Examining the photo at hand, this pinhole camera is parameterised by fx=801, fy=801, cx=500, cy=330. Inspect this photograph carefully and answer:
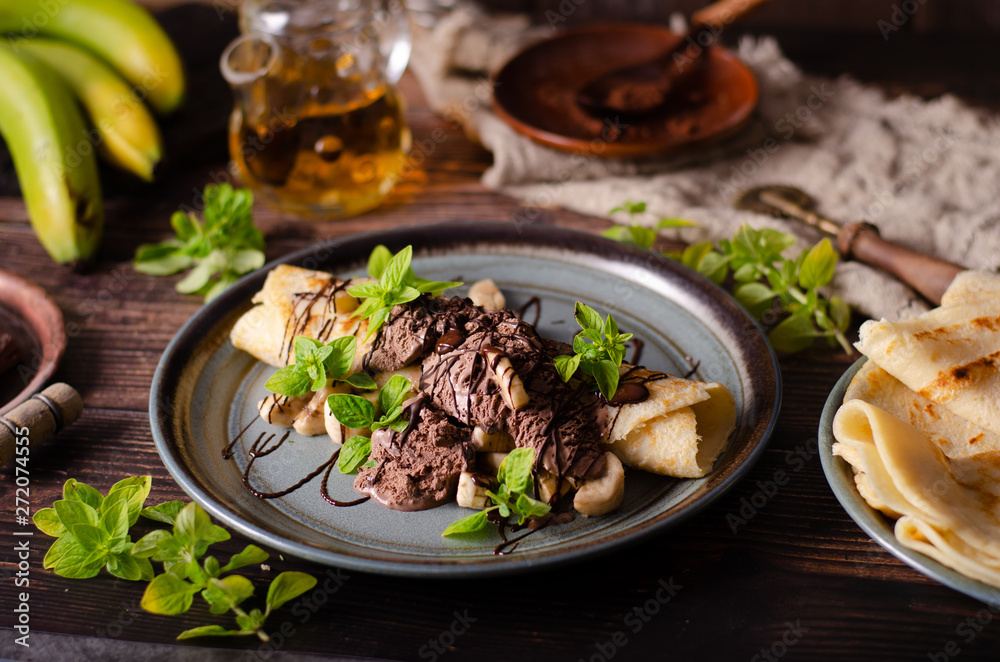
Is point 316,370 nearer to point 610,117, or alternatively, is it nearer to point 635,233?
point 635,233

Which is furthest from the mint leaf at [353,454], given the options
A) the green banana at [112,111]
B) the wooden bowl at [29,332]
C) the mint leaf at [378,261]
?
the green banana at [112,111]

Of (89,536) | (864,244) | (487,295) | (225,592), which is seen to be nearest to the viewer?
(225,592)

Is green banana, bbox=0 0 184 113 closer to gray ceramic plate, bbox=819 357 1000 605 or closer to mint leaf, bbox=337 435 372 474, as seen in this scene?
mint leaf, bbox=337 435 372 474

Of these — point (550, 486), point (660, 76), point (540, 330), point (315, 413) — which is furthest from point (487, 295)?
point (660, 76)

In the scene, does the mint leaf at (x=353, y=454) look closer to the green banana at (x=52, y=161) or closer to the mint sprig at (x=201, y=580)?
the mint sprig at (x=201, y=580)

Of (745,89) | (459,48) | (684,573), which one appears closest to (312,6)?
(459,48)

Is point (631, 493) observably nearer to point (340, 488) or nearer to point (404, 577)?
point (404, 577)
